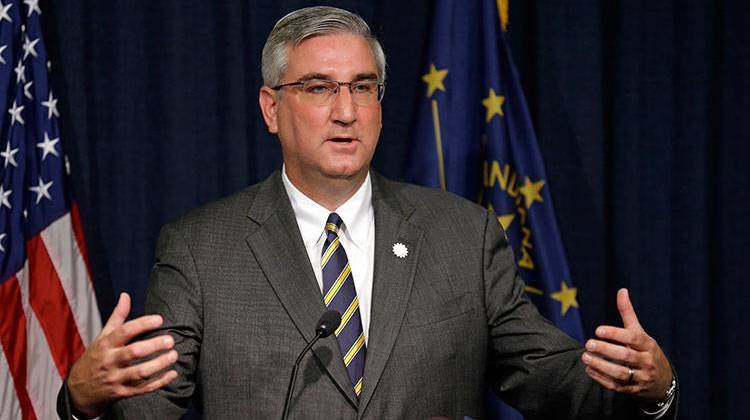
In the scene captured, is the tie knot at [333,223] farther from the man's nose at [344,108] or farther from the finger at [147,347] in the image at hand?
the finger at [147,347]

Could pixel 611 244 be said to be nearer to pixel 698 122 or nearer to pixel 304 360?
pixel 698 122

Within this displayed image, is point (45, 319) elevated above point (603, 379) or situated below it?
below

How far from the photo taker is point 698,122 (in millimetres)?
3596

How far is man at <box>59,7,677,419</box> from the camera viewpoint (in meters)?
2.08

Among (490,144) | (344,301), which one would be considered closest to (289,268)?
(344,301)

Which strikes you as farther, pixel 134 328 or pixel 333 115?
pixel 333 115

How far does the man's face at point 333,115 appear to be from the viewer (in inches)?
91.7

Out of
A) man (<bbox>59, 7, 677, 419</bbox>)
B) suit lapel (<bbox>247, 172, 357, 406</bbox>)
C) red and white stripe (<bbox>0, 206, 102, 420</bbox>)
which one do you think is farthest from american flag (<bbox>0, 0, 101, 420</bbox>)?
suit lapel (<bbox>247, 172, 357, 406</bbox>)

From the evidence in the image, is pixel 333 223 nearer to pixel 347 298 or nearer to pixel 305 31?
pixel 347 298

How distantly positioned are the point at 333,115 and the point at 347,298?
0.46 metres

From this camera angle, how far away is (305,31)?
7.73 ft

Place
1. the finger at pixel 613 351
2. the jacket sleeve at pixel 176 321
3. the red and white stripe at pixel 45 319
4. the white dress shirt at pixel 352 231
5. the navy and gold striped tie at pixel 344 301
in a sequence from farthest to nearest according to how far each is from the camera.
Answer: the red and white stripe at pixel 45 319 < the white dress shirt at pixel 352 231 < the navy and gold striped tie at pixel 344 301 < the jacket sleeve at pixel 176 321 < the finger at pixel 613 351

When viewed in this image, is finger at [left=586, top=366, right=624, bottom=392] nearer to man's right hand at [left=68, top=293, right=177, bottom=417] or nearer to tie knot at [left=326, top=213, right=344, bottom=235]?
tie knot at [left=326, top=213, right=344, bottom=235]

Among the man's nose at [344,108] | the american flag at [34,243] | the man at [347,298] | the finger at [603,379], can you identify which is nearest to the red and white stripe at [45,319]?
the american flag at [34,243]
